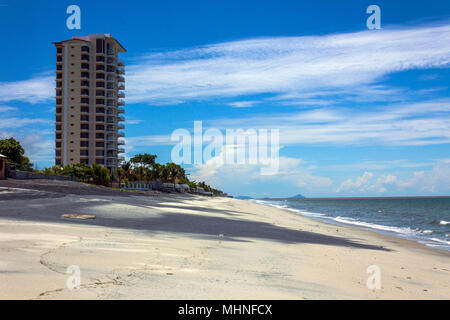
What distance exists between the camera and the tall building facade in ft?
383

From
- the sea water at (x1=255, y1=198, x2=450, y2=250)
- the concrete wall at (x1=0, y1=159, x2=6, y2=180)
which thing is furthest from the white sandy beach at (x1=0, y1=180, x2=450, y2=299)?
the concrete wall at (x1=0, y1=159, x2=6, y2=180)

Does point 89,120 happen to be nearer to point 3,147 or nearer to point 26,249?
point 3,147

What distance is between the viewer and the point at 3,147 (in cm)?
7088

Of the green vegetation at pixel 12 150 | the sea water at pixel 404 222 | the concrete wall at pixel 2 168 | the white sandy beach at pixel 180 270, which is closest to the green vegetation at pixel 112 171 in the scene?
the green vegetation at pixel 12 150

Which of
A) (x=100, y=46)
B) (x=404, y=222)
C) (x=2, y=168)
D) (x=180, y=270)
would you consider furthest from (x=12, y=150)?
(x=180, y=270)

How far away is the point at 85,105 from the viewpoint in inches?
4616

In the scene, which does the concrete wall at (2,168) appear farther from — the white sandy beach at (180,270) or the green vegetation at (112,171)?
the white sandy beach at (180,270)

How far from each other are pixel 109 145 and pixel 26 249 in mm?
116232

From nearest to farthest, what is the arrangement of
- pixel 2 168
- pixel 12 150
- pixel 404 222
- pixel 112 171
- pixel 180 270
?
pixel 180 270 < pixel 2 168 < pixel 404 222 < pixel 12 150 < pixel 112 171

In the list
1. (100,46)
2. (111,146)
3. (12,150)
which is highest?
(100,46)

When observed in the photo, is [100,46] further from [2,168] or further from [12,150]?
[2,168]

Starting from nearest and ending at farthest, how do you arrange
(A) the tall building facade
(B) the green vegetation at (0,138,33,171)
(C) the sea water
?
(C) the sea water, (B) the green vegetation at (0,138,33,171), (A) the tall building facade

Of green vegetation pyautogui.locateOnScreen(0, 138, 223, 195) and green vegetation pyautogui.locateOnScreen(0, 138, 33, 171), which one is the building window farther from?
green vegetation pyautogui.locateOnScreen(0, 138, 33, 171)

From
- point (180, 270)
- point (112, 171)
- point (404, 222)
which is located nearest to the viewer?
point (180, 270)
